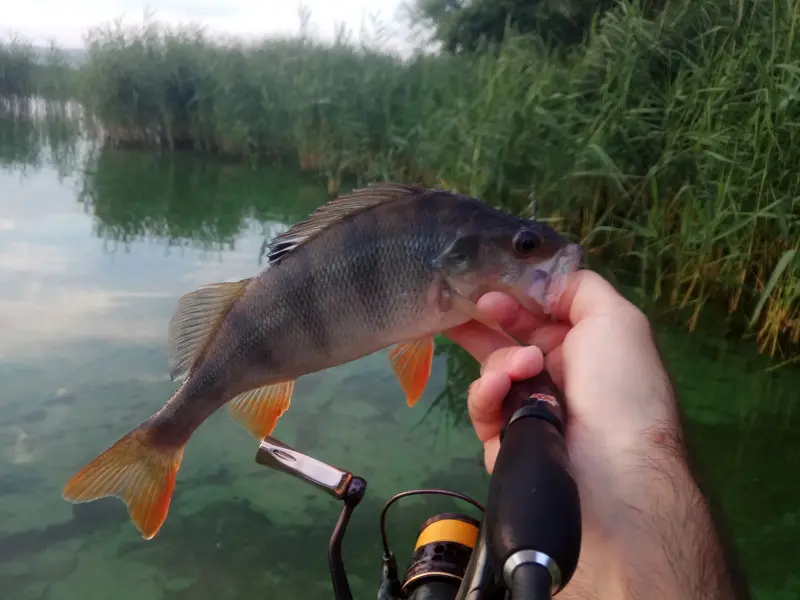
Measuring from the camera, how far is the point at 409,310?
1624 millimetres

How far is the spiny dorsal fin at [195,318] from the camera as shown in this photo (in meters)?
1.66

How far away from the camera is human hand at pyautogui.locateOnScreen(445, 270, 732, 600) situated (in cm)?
124

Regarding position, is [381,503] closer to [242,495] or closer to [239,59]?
[242,495]

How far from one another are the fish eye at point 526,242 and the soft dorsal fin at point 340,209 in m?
0.24

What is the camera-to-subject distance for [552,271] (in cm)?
162

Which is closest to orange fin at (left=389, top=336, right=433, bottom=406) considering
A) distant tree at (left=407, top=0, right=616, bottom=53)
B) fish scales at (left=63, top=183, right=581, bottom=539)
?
fish scales at (left=63, top=183, right=581, bottom=539)

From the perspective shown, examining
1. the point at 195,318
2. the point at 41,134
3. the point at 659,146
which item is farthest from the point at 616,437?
the point at 41,134

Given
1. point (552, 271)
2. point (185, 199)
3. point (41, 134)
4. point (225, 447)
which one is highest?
point (552, 271)

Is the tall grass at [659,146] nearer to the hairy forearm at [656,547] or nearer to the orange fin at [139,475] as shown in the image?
the hairy forearm at [656,547]

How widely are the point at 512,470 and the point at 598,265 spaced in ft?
15.0

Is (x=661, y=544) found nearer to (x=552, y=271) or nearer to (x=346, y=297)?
(x=552, y=271)

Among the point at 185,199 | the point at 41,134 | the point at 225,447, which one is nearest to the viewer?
the point at 225,447

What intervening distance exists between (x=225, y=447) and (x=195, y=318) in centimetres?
181

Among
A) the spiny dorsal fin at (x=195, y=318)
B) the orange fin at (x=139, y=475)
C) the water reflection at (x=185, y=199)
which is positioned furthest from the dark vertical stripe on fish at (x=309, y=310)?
the water reflection at (x=185, y=199)
